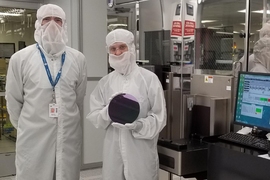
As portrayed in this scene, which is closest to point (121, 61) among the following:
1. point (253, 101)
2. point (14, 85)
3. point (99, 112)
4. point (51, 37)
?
point (99, 112)

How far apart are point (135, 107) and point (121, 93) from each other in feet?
0.38

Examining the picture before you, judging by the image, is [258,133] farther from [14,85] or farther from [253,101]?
[14,85]

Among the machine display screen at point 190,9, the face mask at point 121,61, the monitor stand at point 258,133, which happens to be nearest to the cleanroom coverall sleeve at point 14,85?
the face mask at point 121,61

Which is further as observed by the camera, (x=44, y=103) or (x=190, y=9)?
(x=190, y=9)

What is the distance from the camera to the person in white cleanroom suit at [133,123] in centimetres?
206

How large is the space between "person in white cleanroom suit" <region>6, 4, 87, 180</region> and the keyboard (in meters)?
1.00

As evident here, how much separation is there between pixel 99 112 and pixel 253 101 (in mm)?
925

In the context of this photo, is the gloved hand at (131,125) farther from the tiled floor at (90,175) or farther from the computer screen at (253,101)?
the tiled floor at (90,175)

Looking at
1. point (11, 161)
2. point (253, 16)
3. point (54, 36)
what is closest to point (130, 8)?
point (253, 16)

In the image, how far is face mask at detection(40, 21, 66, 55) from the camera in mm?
2188

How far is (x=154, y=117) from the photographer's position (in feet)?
6.75

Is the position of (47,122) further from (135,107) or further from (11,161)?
(11,161)

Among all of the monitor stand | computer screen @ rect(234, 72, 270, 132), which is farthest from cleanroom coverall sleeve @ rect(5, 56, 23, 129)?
the monitor stand

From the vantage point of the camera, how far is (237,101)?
7.00ft
